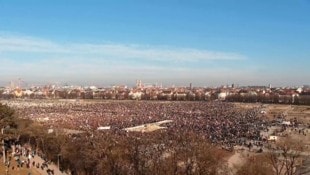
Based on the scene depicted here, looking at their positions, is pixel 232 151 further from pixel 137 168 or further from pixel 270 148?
pixel 137 168

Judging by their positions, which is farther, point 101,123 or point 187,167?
point 101,123

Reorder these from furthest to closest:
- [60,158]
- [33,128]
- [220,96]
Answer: [220,96]
[33,128]
[60,158]

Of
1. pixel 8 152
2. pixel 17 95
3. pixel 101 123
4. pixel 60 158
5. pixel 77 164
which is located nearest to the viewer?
pixel 77 164

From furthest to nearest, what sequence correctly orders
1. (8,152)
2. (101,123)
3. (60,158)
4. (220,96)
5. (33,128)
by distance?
(220,96) → (101,123) → (33,128) → (8,152) → (60,158)

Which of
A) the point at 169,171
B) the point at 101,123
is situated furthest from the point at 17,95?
the point at 169,171

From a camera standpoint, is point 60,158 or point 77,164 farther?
point 60,158

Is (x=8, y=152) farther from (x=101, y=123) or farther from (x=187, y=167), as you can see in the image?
(x=101, y=123)

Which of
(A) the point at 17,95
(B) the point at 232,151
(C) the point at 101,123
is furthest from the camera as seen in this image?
(A) the point at 17,95

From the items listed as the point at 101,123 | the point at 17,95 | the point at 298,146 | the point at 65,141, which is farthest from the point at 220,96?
the point at 65,141
